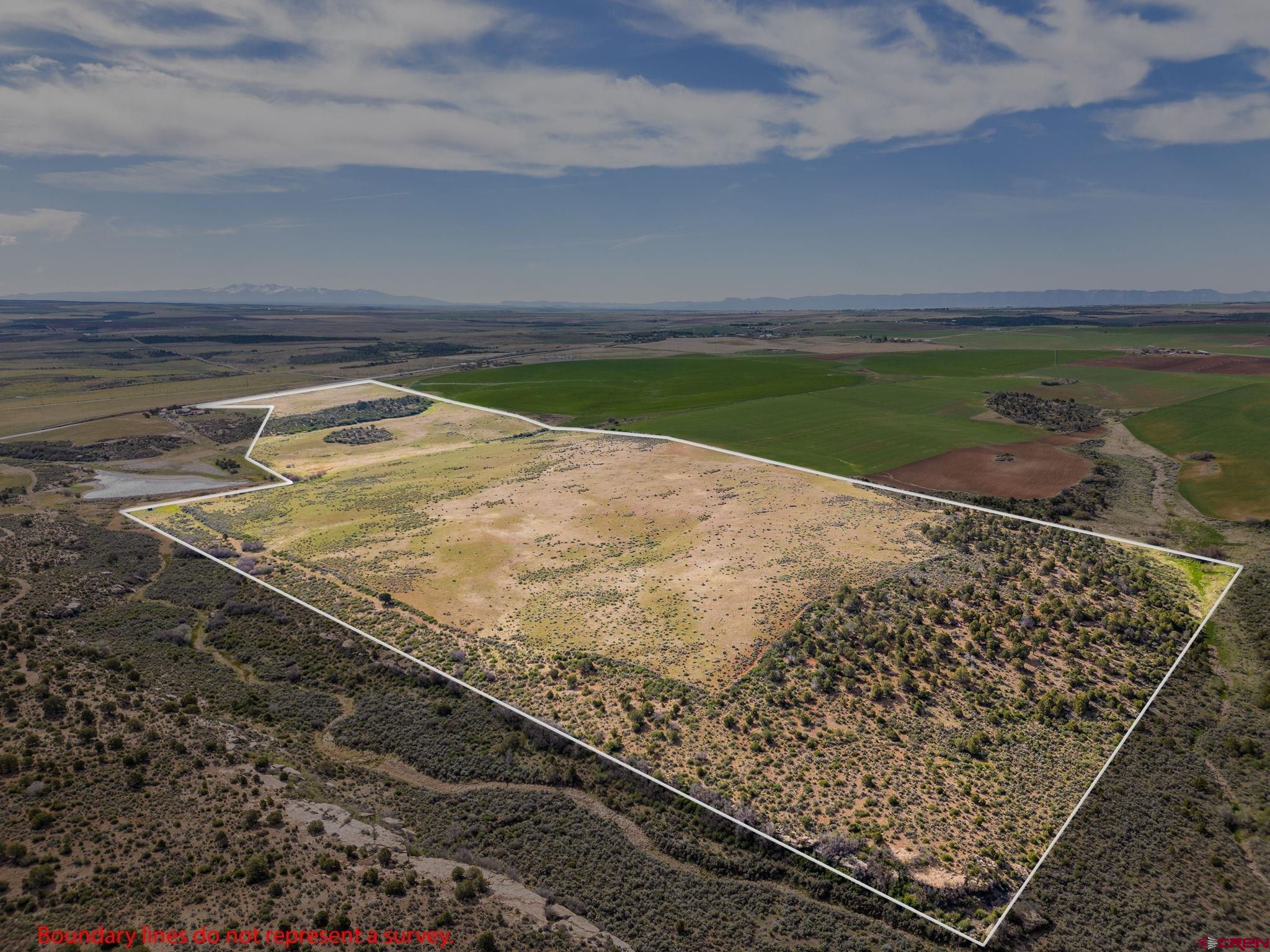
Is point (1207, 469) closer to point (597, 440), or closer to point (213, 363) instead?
point (597, 440)

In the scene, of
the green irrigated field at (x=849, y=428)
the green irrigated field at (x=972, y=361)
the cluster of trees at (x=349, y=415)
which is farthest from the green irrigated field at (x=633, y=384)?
the cluster of trees at (x=349, y=415)

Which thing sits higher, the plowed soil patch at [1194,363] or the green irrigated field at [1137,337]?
the green irrigated field at [1137,337]

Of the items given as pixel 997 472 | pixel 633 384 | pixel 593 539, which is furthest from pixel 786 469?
pixel 633 384

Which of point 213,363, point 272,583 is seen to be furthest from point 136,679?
point 213,363

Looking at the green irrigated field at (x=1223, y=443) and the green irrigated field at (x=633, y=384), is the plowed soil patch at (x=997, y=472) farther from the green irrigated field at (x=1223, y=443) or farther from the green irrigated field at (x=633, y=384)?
the green irrigated field at (x=633, y=384)

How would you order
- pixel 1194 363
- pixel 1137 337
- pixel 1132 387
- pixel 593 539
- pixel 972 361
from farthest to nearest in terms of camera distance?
pixel 1137 337
pixel 972 361
pixel 1194 363
pixel 1132 387
pixel 593 539

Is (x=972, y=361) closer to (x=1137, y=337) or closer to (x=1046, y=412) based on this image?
(x=1046, y=412)

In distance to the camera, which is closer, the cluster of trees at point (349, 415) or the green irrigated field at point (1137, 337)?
the cluster of trees at point (349, 415)
